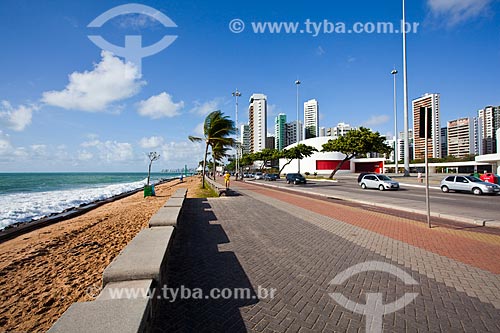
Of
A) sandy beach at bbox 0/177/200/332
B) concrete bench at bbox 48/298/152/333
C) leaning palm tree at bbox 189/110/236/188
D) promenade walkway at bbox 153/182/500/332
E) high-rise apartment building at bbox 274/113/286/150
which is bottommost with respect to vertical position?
sandy beach at bbox 0/177/200/332

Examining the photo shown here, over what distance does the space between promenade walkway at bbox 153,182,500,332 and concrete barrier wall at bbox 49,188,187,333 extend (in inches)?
17.3

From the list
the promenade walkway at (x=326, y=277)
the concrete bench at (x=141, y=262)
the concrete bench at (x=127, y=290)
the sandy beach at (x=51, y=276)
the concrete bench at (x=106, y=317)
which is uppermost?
the concrete bench at (x=106, y=317)

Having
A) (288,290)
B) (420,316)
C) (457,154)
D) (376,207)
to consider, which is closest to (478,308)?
(420,316)

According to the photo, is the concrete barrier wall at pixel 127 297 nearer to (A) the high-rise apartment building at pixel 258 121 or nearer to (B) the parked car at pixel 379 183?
(B) the parked car at pixel 379 183

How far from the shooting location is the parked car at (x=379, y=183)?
2157 centimetres

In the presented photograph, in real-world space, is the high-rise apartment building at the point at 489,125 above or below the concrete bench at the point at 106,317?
above

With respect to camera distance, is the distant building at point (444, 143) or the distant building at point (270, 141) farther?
the distant building at point (270, 141)

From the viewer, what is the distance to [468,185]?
59.2ft

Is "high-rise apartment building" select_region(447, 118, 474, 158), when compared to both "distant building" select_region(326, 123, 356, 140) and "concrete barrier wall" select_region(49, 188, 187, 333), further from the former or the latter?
"concrete barrier wall" select_region(49, 188, 187, 333)

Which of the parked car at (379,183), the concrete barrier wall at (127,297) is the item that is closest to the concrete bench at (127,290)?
the concrete barrier wall at (127,297)

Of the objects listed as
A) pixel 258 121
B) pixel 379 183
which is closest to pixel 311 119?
pixel 258 121

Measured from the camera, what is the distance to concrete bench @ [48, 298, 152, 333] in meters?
2.00

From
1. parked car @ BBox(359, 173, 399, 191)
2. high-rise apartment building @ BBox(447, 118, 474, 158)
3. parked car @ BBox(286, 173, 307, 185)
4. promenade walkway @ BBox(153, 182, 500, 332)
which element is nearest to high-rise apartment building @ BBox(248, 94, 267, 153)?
high-rise apartment building @ BBox(447, 118, 474, 158)

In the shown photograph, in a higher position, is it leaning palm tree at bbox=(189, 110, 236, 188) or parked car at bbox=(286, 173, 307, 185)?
leaning palm tree at bbox=(189, 110, 236, 188)
